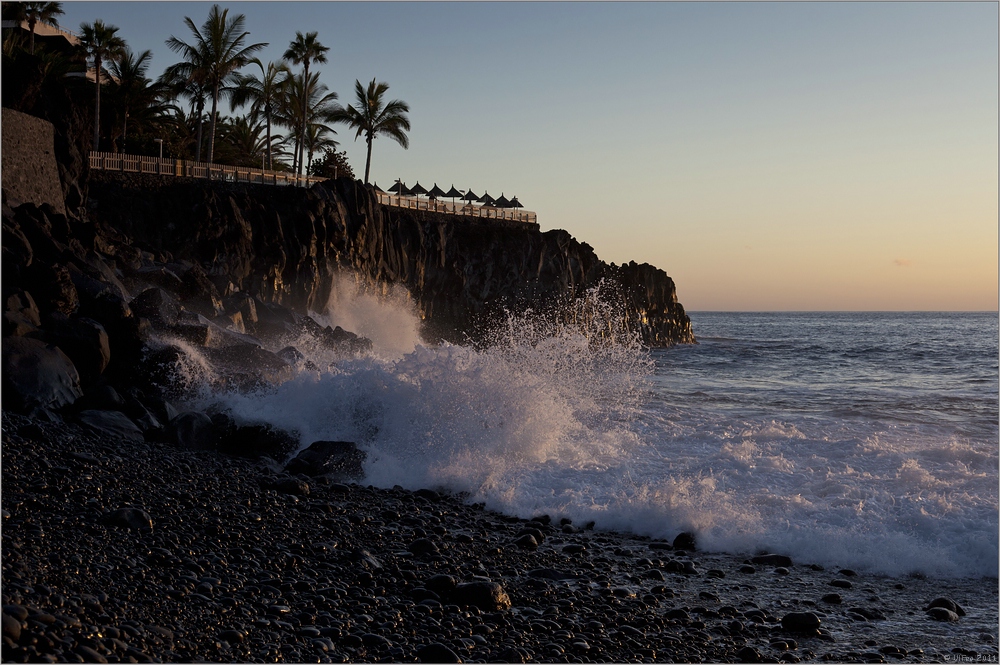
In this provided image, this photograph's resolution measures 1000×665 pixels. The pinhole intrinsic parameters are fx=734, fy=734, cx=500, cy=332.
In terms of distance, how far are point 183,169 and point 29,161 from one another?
1192 centimetres

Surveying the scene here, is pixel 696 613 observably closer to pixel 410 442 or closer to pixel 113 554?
pixel 113 554

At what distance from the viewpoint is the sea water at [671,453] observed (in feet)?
24.4

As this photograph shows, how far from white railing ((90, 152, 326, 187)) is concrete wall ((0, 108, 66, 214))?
8.87 meters

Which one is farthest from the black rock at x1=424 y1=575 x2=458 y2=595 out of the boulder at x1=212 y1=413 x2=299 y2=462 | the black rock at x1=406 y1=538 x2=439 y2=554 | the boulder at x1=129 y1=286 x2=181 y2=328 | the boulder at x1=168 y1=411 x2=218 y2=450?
the boulder at x1=129 y1=286 x2=181 y2=328

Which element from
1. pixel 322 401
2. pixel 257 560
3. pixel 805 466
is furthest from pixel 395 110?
pixel 257 560

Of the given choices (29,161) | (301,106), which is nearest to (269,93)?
(301,106)

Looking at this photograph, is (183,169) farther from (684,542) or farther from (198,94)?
(684,542)

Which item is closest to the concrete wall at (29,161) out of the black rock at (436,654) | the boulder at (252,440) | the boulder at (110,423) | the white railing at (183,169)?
the white railing at (183,169)

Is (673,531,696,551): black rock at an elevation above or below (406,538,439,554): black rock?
below

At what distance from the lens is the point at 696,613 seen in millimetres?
5430

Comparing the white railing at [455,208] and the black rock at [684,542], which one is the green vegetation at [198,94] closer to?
the white railing at [455,208]

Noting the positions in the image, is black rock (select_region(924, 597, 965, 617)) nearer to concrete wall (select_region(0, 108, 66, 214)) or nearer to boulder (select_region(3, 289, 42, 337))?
boulder (select_region(3, 289, 42, 337))

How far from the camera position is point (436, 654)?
430 cm

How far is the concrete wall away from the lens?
53.0 feet
